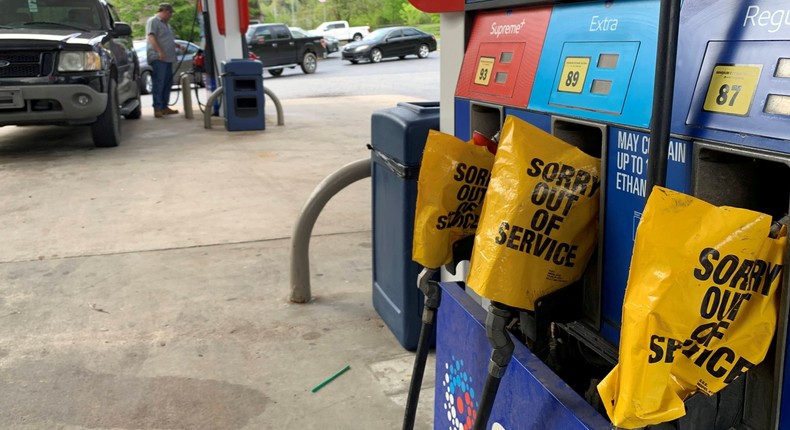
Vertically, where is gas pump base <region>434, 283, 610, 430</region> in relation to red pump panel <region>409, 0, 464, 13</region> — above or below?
below

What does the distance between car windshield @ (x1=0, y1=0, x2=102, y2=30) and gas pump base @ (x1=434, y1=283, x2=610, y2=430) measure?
27.9 feet

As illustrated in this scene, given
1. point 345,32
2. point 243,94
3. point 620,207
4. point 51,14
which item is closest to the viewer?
point 620,207

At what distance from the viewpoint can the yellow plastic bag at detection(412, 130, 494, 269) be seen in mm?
2045

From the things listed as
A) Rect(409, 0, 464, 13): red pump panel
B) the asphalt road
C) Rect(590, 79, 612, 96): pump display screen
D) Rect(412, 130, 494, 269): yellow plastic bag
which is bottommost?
the asphalt road

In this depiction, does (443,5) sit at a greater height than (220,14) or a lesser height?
greater

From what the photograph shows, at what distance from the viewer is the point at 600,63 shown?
1.85 meters

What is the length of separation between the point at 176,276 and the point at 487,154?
312 cm

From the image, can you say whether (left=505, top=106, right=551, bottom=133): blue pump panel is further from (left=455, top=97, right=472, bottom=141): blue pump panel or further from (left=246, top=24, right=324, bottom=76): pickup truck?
(left=246, top=24, right=324, bottom=76): pickup truck

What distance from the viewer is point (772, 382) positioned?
4.59 feet

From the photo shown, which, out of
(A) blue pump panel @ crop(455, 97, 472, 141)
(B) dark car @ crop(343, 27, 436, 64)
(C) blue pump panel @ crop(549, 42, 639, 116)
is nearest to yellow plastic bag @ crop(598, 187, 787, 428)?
(C) blue pump panel @ crop(549, 42, 639, 116)

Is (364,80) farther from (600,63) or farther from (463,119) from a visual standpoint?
(600,63)

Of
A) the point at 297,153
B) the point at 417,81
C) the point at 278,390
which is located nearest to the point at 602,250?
the point at 278,390

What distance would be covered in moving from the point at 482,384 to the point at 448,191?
0.50 metres

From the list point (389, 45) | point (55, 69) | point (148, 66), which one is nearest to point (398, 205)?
point (55, 69)
